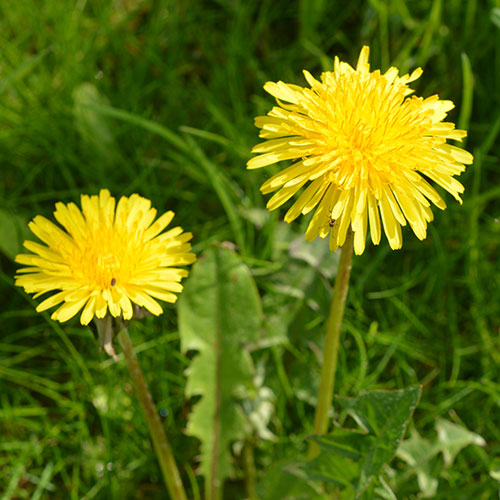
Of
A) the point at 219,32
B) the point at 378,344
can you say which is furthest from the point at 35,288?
the point at 219,32

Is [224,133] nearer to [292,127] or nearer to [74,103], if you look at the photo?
[74,103]

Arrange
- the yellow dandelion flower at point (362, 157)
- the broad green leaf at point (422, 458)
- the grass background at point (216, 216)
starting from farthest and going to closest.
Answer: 1. the grass background at point (216, 216)
2. the broad green leaf at point (422, 458)
3. the yellow dandelion flower at point (362, 157)

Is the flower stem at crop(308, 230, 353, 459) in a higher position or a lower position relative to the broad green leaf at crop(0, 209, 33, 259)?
lower

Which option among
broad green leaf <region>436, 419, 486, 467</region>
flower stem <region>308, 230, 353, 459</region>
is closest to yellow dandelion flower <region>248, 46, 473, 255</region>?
flower stem <region>308, 230, 353, 459</region>

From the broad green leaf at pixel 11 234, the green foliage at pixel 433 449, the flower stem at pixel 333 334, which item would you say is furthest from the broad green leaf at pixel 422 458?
the broad green leaf at pixel 11 234

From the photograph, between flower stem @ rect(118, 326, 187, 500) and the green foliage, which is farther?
the green foliage

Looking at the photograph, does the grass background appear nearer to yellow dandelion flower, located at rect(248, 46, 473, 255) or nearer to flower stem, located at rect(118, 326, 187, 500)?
flower stem, located at rect(118, 326, 187, 500)

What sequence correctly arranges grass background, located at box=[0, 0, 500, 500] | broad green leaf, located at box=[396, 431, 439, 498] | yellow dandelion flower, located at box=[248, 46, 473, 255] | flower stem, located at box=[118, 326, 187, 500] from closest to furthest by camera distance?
yellow dandelion flower, located at box=[248, 46, 473, 255]
flower stem, located at box=[118, 326, 187, 500]
broad green leaf, located at box=[396, 431, 439, 498]
grass background, located at box=[0, 0, 500, 500]

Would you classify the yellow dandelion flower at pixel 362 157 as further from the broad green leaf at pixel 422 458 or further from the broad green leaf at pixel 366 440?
the broad green leaf at pixel 422 458
